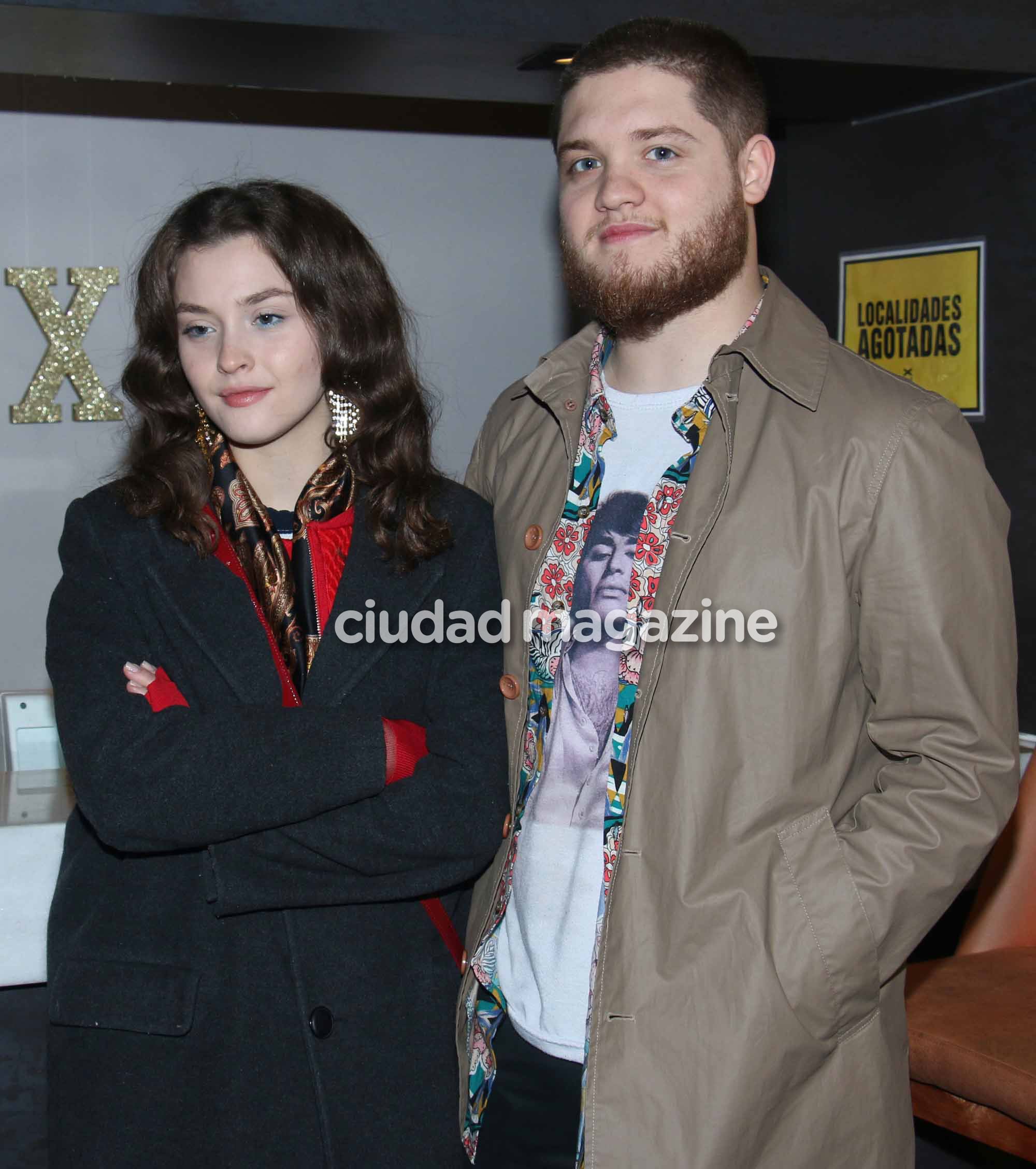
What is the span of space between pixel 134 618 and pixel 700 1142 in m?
0.96

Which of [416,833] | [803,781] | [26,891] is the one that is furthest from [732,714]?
[26,891]

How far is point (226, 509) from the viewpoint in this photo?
1818 millimetres

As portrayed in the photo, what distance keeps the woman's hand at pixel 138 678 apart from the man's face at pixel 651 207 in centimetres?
75

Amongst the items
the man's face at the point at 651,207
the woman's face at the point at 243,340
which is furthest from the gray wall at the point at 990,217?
the woman's face at the point at 243,340

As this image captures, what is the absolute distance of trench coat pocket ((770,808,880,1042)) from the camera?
157cm

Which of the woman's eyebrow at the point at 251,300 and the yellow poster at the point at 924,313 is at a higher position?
the yellow poster at the point at 924,313

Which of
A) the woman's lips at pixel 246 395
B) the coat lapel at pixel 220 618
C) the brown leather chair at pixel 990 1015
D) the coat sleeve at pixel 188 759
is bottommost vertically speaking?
the brown leather chair at pixel 990 1015

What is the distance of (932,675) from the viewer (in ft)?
5.24

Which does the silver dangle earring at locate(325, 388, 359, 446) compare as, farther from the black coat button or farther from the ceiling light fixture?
the ceiling light fixture

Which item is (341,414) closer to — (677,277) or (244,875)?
(677,277)

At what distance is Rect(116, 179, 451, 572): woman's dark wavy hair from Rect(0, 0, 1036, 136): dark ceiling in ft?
2.34

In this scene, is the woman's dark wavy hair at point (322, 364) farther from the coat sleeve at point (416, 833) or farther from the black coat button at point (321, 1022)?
the black coat button at point (321, 1022)

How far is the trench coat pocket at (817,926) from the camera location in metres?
1.57

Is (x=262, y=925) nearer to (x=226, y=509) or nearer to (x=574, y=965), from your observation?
(x=574, y=965)
